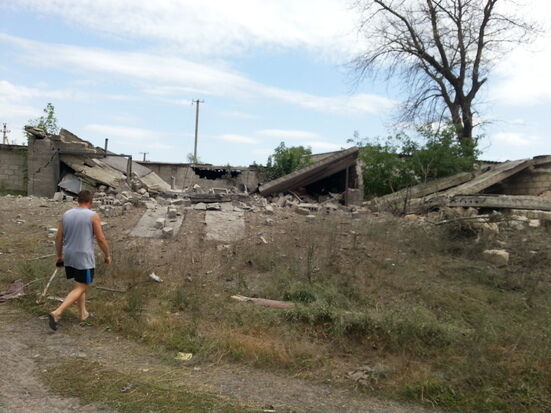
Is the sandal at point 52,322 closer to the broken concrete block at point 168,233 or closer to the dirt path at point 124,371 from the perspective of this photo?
the dirt path at point 124,371

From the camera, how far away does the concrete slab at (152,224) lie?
8.02m

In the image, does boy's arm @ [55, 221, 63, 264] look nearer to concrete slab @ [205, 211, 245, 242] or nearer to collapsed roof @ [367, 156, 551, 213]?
concrete slab @ [205, 211, 245, 242]

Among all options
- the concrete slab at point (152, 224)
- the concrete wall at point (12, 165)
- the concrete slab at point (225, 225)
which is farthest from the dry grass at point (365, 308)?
the concrete wall at point (12, 165)

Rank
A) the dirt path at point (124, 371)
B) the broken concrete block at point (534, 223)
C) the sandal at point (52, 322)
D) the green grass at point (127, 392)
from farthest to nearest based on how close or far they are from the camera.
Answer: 1. the broken concrete block at point (534, 223)
2. the sandal at point (52, 322)
3. the dirt path at point (124, 371)
4. the green grass at point (127, 392)

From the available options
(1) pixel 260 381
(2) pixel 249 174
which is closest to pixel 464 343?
(1) pixel 260 381

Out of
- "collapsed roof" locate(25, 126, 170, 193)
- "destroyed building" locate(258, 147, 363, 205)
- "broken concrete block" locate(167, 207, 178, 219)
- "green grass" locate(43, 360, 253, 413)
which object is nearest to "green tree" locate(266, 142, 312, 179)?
"destroyed building" locate(258, 147, 363, 205)

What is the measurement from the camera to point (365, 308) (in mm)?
5164

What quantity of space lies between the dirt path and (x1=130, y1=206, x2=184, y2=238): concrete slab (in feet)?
11.3

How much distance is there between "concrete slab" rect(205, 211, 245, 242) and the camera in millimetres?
Result: 8094

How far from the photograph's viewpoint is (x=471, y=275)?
6.44m

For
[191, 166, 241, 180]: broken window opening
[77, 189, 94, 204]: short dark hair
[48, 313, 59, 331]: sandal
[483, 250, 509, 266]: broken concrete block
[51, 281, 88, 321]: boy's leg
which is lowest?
[48, 313, 59, 331]: sandal

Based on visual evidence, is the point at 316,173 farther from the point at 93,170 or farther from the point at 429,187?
the point at 93,170

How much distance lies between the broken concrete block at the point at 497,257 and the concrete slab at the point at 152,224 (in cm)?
528

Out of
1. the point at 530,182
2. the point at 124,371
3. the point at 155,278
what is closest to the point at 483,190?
the point at 530,182
